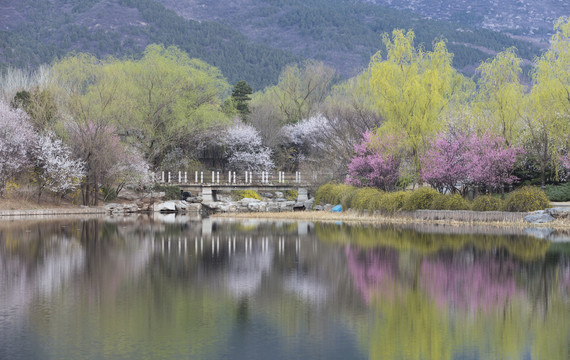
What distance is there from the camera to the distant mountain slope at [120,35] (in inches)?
5349

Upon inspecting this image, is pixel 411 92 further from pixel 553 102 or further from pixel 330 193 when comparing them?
pixel 330 193

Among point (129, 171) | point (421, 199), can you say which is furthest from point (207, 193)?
point (421, 199)

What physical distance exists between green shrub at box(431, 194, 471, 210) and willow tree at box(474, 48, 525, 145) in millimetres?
5026

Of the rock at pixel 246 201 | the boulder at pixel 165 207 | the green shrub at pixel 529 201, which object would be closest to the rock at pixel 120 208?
the boulder at pixel 165 207

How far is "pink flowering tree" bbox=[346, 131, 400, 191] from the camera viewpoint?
4388cm

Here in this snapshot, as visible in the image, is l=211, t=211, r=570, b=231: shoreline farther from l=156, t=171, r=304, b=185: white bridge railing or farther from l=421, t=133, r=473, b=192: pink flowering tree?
l=156, t=171, r=304, b=185: white bridge railing

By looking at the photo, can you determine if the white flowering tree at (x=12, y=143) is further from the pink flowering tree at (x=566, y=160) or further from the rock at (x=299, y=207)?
the pink flowering tree at (x=566, y=160)

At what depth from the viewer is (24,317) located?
14039 mm

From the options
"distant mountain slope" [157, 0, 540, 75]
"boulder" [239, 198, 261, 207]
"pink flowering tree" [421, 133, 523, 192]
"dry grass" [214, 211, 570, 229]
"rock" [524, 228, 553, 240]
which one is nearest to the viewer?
"rock" [524, 228, 553, 240]

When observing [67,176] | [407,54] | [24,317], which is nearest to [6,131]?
[67,176]

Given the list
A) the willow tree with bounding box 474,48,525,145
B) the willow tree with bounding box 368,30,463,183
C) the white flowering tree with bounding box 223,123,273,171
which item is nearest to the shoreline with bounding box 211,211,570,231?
the willow tree with bounding box 368,30,463,183

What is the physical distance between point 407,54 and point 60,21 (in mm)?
123661

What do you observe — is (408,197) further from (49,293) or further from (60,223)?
(49,293)

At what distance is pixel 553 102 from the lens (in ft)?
127
